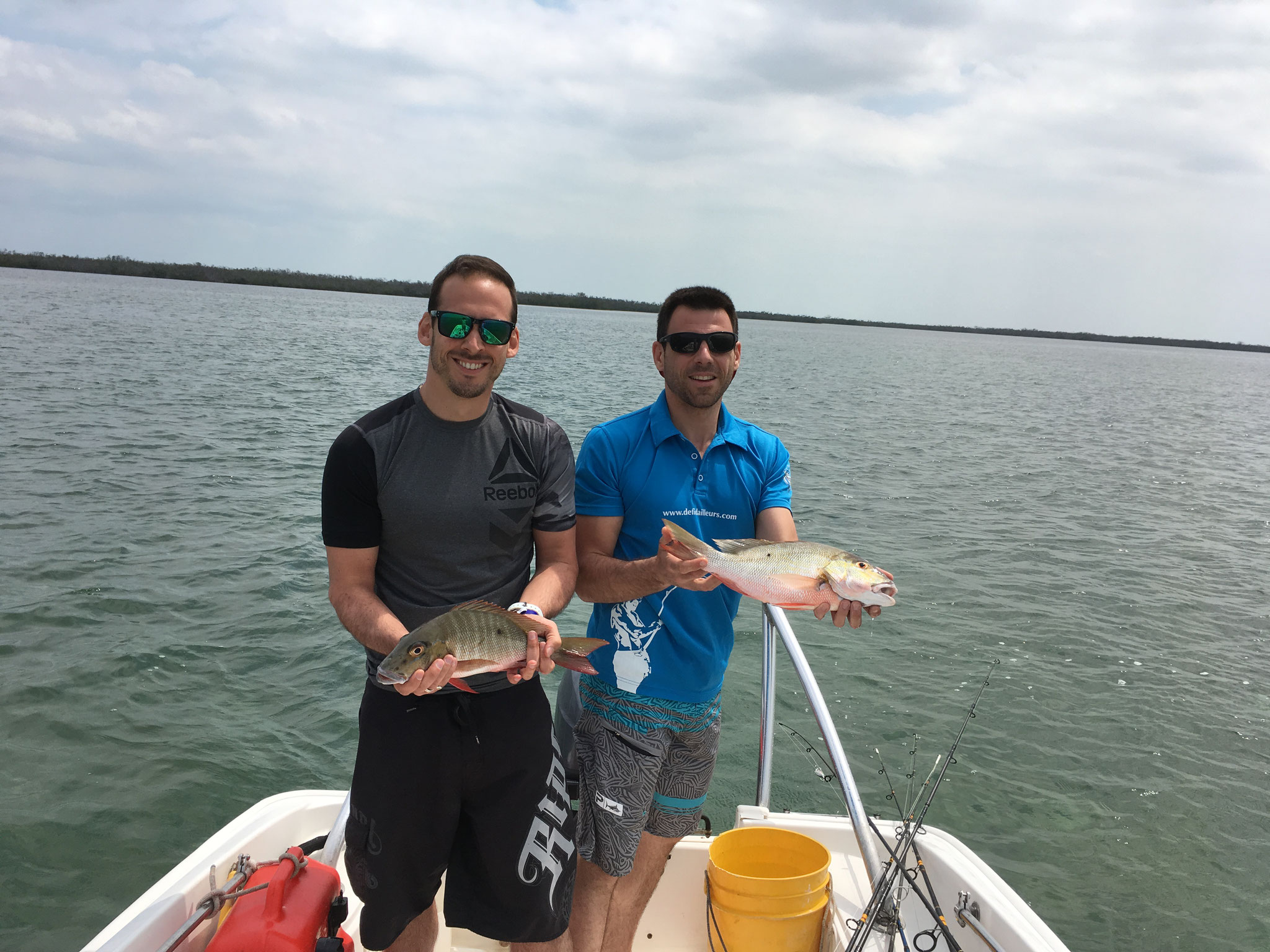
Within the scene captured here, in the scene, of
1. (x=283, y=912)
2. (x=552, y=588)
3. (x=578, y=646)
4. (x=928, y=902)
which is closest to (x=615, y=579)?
(x=552, y=588)

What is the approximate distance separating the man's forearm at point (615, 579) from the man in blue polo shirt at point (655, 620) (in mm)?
11

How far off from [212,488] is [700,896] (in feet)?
46.7

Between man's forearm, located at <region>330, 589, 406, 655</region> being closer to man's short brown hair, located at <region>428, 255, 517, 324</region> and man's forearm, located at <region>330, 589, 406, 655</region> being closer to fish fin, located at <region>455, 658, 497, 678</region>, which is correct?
fish fin, located at <region>455, 658, 497, 678</region>

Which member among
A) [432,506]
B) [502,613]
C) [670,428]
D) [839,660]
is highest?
[670,428]

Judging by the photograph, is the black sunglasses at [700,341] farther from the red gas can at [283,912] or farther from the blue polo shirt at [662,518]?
the red gas can at [283,912]

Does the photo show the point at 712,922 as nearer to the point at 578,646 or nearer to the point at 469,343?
the point at 578,646

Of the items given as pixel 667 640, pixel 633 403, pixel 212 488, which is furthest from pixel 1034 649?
pixel 633 403

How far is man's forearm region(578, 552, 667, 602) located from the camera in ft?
10.8

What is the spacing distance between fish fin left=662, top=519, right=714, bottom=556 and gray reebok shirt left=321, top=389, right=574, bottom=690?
22.2 inches

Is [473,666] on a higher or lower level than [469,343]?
lower

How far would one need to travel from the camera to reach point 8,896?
5641 millimetres

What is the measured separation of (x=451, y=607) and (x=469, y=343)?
1.00 m

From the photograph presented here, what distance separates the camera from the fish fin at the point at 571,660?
9.54ft

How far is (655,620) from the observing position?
3688 millimetres
